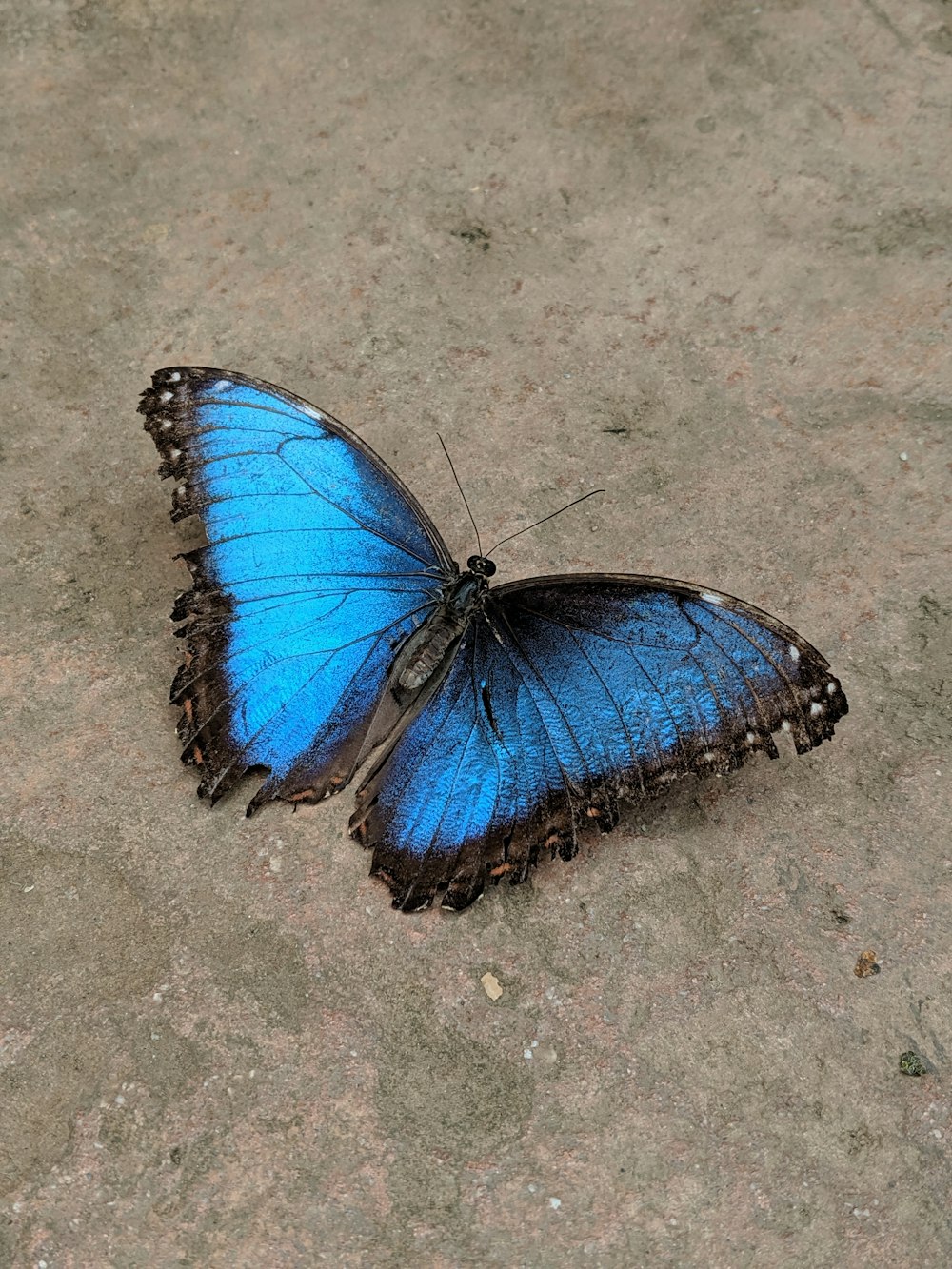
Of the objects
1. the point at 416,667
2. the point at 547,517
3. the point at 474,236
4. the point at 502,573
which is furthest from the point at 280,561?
the point at 474,236

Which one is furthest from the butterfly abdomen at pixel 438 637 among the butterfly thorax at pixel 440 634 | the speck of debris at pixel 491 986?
the speck of debris at pixel 491 986

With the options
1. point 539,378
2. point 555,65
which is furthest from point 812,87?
point 539,378

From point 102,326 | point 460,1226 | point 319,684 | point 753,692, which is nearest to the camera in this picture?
point 460,1226

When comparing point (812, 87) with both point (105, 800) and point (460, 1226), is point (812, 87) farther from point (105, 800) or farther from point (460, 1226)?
point (460, 1226)

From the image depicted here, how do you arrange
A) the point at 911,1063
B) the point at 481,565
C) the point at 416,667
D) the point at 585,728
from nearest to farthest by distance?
the point at 911,1063 → the point at 585,728 → the point at 416,667 → the point at 481,565

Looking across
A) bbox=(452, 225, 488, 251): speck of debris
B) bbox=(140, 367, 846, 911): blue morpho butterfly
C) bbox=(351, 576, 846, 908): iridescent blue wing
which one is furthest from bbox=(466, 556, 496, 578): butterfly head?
bbox=(452, 225, 488, 251): speck of debris

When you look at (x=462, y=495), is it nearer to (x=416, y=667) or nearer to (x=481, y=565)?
(x=481, y=565)

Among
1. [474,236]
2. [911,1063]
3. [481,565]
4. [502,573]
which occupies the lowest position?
[911,1063]

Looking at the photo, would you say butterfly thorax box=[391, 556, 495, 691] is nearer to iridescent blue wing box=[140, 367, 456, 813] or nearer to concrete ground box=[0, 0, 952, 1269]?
iridescent blue wing box=[140, 367, 456, 813]
